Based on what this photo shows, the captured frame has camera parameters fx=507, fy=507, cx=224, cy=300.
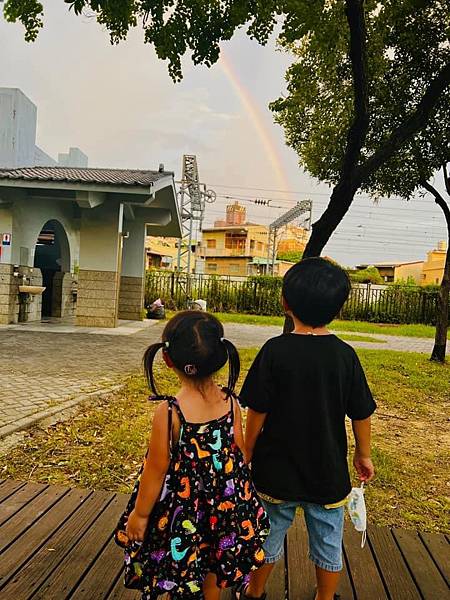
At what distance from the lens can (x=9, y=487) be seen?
2.85m

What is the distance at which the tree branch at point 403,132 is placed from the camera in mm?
4406

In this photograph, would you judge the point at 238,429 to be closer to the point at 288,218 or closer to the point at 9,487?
the point at 9,487

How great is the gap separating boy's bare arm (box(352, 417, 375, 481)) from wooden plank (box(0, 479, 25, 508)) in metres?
1.92

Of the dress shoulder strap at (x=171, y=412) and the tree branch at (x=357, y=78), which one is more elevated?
the tree branch at (x=357, y=78)

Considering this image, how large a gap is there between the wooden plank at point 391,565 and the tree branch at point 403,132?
2.88 metres

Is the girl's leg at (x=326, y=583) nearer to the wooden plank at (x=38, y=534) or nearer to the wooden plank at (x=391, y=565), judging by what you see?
the wooden plank at (x=391, y=565)

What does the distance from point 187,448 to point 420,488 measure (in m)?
2.42

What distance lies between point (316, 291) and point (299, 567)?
128 centimetres

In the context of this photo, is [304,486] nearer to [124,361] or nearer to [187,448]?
[187,448]

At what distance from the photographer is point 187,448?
158 cm

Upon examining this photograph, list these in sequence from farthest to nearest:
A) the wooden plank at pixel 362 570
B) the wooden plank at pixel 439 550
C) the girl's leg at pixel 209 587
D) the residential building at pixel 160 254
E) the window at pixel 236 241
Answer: the window at pixel 236 241
the residential building at pixel 160 254
the wooden plank at pixel 439 550
the wooden plank at pixel 362 570
the girl's leg at pixel 209 587

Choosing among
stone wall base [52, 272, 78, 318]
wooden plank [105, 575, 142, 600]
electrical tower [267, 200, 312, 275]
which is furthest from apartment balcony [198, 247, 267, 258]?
wooden plank [105, 575, 142, 600]

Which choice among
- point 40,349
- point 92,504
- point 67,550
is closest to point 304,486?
point 67,550

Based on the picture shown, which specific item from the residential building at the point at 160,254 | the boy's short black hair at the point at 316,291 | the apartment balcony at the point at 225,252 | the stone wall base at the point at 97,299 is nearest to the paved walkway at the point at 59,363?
the stone wall base at the point at 97,299
